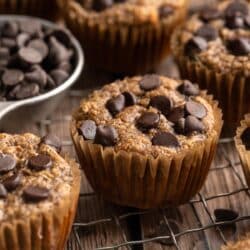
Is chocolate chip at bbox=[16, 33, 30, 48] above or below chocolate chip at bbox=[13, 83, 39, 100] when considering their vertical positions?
above

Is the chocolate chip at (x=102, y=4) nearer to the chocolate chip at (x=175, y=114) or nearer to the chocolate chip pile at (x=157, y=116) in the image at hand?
the chocolate chip pile at (x=157, y=116)

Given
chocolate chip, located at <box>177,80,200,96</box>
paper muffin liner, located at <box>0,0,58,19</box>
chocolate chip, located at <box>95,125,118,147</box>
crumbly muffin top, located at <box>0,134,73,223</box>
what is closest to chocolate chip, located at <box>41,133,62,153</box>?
crumbly muffin top, located at <box>0,134,73,223</box>

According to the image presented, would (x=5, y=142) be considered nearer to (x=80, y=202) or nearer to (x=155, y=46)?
(x=80, y=202)

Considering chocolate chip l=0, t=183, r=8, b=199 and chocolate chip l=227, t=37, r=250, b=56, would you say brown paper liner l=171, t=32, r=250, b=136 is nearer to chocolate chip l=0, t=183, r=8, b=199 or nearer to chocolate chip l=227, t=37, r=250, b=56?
chocolate chip l=227, t=37, r=250, b=56

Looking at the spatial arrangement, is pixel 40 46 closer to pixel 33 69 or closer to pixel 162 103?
pixel 33 69

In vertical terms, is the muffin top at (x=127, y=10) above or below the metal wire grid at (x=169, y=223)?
above

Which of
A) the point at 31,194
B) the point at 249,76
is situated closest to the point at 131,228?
the point at 31,194

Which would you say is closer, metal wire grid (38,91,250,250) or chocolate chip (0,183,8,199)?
chocolate chip (0,183,8,199)

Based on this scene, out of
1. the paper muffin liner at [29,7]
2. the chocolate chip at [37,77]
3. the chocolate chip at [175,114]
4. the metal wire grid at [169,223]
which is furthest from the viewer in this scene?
the paper muffin liner at [29,7]

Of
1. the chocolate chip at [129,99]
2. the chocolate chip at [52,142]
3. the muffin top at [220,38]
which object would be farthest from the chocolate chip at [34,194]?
the muffin top at [220,38]
